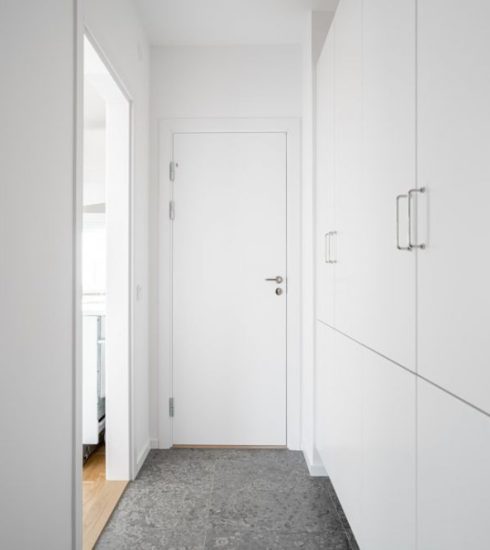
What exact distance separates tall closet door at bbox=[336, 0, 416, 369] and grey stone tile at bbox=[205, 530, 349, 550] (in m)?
0.92

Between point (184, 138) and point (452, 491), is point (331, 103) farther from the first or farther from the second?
point (452, 491)

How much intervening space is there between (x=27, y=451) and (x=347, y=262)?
49.4 inches

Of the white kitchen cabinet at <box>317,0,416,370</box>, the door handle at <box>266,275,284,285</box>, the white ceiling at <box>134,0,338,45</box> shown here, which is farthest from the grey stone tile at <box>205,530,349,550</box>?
the white ceiling at <box>134,0,338,45</box>

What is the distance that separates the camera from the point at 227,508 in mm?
2074

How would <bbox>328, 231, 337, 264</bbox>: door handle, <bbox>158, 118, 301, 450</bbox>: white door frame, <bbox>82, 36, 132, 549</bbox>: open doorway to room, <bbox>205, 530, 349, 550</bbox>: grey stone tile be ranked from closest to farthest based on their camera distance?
<bbox>205, 530, 349, 550</bbox>: grey stone tile
<bbox>328, 231, 337, 264</bbox>: door handle
<bbox>82, 36, 132, 549</bbox>: open doorway to room
<bbox>158, 118, 301, 450</bbox>: white door frame

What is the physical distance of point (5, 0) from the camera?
1.05m

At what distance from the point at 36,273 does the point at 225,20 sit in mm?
2054

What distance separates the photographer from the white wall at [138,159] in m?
2.08

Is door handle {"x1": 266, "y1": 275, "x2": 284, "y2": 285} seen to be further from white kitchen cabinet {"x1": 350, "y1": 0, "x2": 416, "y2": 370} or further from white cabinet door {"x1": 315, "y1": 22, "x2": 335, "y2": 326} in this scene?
white kitchen cabinet {"x1": 350, "y1": 0, "x2": 416, "y2": 370}

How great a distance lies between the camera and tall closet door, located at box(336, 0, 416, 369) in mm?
1072

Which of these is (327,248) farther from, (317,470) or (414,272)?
(317,470)

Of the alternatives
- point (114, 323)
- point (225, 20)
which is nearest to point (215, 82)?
point (225, 20)

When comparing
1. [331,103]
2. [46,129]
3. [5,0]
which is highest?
[331,103]

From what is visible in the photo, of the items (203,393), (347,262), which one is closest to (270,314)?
(203,393)
